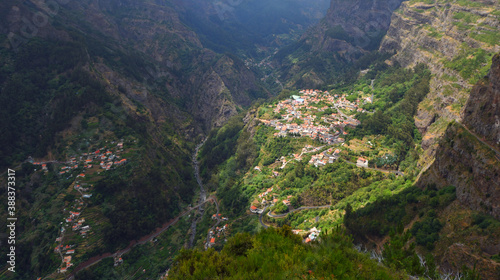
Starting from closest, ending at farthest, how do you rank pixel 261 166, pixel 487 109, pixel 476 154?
1. pixel 476 154
2. pixel 487 109
3. pixel 261 166

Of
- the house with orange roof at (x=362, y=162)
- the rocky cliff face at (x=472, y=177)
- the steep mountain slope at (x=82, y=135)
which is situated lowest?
the house with orange roof at (x=362, y=162)

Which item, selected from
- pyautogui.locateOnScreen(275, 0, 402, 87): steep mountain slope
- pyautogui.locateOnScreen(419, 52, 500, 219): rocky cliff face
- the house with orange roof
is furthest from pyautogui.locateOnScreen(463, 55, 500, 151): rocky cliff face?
pyautogui.locateOnScreen(275, 0, 402, 87): steep mountain slope

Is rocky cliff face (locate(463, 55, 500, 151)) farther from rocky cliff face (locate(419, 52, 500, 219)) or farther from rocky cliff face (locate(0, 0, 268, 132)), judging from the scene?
rocky cliff face (locate(0, 0, 268, 132))

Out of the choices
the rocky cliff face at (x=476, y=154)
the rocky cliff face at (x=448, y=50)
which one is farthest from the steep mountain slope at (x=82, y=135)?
the rocky cliff face at (x=448, y=50)

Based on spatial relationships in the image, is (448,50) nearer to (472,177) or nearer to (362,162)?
(362,162)

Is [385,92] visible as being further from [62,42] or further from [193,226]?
[62,42]

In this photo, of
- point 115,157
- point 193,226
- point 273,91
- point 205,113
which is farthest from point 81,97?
point 273,91

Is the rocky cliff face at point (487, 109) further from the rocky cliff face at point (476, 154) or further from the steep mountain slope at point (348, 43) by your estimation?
the steep mountain slope at point (348, 43)

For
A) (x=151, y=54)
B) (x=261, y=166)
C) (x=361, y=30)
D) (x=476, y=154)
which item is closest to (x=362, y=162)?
(x=261, y=166)
